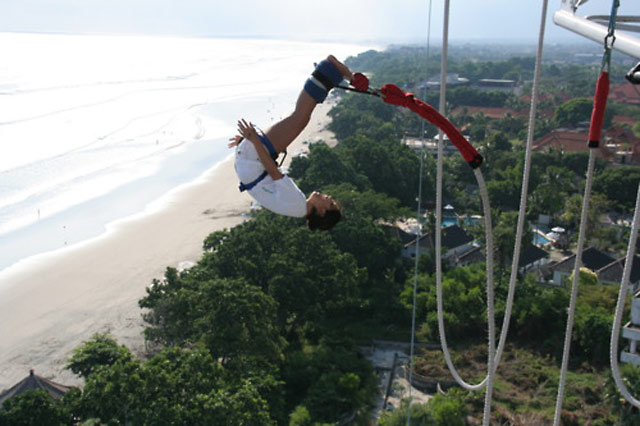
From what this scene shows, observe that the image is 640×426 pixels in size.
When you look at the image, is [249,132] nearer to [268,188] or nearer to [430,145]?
[268,188]

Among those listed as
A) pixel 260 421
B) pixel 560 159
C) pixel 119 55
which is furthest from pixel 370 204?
pixel 119 55

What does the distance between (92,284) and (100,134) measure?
2483 cm

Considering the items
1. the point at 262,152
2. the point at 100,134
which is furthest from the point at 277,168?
the point at 100,134

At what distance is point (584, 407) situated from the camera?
15828 millimetres

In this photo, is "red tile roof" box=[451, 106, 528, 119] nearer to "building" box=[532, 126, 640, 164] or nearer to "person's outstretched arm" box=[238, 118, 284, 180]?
"building" box=[532, 126, 640, 164]

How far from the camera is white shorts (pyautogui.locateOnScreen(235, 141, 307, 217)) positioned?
482 centimetres

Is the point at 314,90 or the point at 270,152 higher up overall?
the point at 314,90

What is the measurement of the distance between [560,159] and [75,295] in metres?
32.1

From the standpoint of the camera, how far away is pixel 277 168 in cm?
487

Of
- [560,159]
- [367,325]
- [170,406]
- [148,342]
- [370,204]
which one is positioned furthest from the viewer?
[560,159]

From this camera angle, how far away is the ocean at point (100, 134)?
98.8 ft

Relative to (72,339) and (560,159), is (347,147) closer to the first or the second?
(560,159)

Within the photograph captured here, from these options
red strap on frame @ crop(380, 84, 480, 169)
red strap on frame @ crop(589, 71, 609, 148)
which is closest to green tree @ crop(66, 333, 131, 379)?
red strap on frame @ crop(380, 84, 480, 169)

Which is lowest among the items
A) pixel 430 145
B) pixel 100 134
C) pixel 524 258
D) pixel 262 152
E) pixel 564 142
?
pixel 430 145
